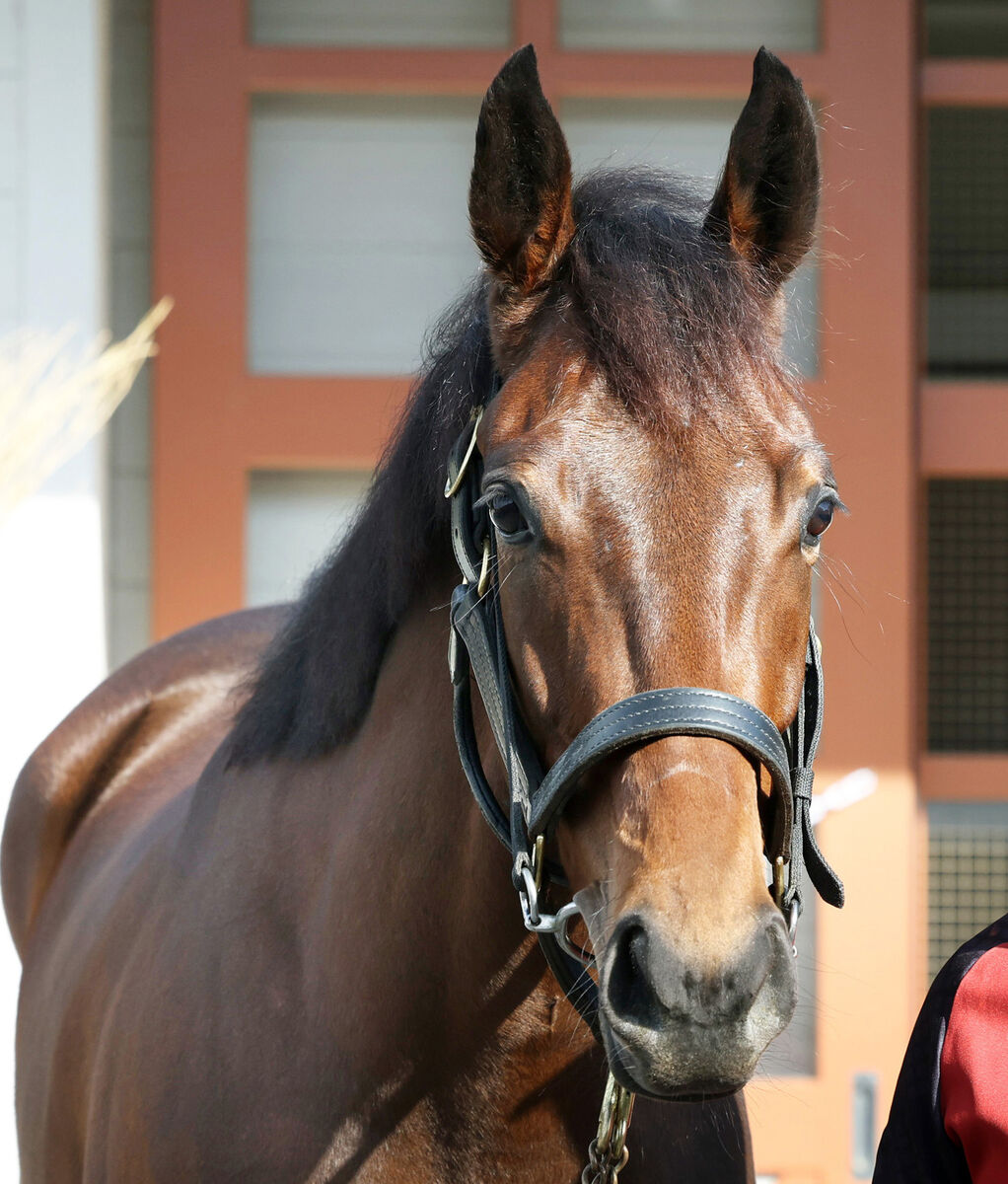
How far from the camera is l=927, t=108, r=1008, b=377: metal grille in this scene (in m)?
3.56

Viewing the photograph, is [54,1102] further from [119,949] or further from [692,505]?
[692,505]

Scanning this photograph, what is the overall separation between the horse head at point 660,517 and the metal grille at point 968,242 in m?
2.58

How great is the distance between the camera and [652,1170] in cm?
127

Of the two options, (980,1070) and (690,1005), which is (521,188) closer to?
(690,1005)

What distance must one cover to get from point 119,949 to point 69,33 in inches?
95.4

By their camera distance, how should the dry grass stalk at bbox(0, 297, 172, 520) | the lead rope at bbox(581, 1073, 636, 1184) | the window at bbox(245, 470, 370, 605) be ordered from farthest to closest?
the window at bbox(245, 470, 370, 605) < the dry grass stalk at bbox(0, 297, 172, 520) < the lead rope at bbox(581, 1073, 636, 1184)

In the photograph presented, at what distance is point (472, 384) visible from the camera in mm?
1264

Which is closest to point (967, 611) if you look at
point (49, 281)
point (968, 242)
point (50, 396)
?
point (968, 242)

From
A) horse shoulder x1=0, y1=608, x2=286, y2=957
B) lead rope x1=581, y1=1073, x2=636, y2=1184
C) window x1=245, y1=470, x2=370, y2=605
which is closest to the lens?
lead rope x1=581, y1=1073, x2=636, y2=1184

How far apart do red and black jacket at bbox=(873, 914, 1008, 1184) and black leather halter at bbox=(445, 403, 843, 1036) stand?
16 cm

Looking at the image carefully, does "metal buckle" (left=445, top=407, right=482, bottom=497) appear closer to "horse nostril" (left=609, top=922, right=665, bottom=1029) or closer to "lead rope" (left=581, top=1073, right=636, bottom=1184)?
"horse nostril" (left=609, top=922, right=665, bottom=1029)

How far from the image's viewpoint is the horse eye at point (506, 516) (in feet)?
3.57

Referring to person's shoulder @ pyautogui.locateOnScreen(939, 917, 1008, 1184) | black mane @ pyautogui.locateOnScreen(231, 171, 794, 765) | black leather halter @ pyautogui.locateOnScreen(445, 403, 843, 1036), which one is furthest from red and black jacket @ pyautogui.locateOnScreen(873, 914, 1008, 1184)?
black mane @ pyautogui.locateOnScreen(231, 171, 794, 765)

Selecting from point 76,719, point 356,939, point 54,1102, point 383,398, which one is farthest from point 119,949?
point 383,398
